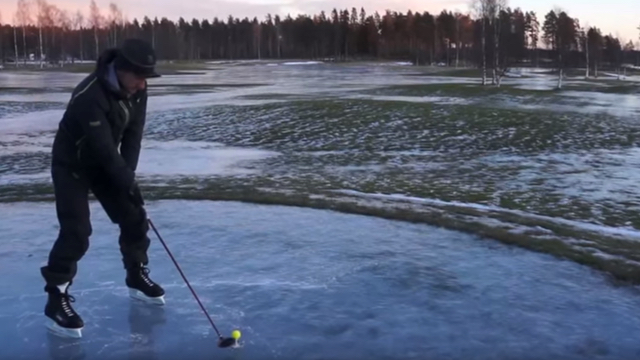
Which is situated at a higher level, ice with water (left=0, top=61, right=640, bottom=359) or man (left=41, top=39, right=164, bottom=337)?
man (left=41, top=39, right=164, bottom=337)

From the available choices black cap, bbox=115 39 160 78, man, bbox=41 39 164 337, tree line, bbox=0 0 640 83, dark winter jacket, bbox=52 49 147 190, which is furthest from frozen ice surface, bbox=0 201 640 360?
tree line, bbox=0 0 640 83

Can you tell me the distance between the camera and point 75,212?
216 inches

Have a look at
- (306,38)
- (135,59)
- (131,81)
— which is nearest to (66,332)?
(131,81)

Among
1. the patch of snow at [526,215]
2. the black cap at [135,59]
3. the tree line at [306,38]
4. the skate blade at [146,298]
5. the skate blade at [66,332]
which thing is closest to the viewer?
the black cap at [135,59]

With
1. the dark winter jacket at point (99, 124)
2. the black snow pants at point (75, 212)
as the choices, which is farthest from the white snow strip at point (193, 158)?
the dark winter jacket at point (99, 124)

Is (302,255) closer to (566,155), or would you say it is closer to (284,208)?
(284,208)

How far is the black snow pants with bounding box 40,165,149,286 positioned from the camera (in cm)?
548

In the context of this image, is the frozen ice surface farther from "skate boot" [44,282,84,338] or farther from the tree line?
the tree line

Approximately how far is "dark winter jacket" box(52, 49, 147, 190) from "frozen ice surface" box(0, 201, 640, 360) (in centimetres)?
116

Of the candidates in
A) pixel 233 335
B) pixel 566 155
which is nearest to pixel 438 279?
pixel 233 335

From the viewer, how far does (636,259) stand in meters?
7.89

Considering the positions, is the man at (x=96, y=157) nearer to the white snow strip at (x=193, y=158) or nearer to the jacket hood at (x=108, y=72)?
the jacket hood at (x=108, y=72)

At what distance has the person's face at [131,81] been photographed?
523cm

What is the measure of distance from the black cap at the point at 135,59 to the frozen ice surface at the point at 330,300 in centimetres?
180
